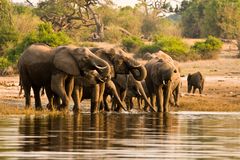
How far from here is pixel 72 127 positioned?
20031 mm

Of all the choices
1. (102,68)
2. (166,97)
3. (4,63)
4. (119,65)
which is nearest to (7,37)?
(4,63)

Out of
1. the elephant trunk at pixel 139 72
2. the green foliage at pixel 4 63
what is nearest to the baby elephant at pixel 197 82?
the green foliage at pixel 4 63

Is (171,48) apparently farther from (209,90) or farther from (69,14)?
(69,14)

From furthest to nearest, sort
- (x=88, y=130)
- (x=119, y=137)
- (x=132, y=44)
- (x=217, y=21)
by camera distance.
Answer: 1. (x=217, y=21)
2. (x=132, y=44)
3. (x=88, y=130)
4. (x=119, y=137)

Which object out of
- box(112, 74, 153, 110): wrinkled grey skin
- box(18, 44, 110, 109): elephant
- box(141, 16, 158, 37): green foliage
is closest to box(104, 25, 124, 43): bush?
box(141, 16, 158, 37): green foliage

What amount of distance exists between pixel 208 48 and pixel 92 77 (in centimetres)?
2780

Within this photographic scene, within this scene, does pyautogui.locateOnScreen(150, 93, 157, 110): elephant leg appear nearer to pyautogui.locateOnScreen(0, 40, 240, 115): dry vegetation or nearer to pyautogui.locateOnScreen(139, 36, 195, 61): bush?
pyautogui.locateOnScreen(0, 40, 240, 115): dry vegetation

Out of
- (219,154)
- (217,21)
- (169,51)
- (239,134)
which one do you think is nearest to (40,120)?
(239,134)

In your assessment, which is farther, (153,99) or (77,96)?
(153,99)

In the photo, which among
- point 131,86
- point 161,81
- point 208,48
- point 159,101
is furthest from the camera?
point 208,48

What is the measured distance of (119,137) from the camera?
57.9ft

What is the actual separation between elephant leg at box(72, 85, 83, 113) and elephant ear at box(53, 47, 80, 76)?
0.65 meters

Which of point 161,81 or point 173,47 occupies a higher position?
point 173,47

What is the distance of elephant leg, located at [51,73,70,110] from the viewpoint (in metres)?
26.0
